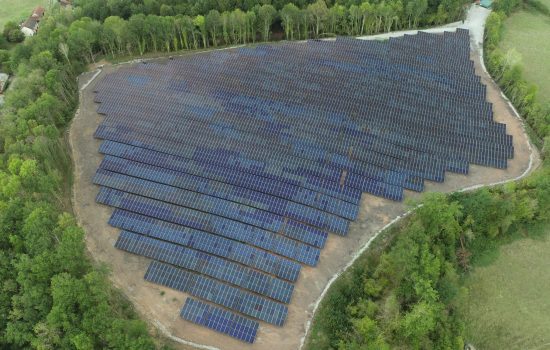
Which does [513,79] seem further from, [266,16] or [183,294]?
[183,294]

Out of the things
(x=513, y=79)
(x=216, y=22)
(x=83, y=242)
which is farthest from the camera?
(x=216, y=22)

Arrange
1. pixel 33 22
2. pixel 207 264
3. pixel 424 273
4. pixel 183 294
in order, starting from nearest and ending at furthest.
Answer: pixel 424 273, pixel 183 294, pixel 207 264, pixel 33 22

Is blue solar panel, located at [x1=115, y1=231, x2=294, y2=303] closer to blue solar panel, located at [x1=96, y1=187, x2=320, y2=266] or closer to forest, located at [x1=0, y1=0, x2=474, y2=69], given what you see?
blue solar panel, located at [x1=96, y1=187, x2=320, y2=266]

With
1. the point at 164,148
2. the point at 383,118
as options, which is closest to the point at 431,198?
the point at 383,118

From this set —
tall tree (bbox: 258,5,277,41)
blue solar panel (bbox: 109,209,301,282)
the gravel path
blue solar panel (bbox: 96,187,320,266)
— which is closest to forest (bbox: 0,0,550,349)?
blue solar panel (bbox: 96,187,320,266)

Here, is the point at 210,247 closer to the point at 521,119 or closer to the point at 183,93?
the point at 183,93

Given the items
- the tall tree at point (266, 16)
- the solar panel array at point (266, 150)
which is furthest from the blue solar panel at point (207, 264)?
the tall tree at point (266, 16)

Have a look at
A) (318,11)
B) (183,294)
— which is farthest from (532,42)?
(183,294)

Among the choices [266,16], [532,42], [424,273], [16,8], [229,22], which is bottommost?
[424,273]
